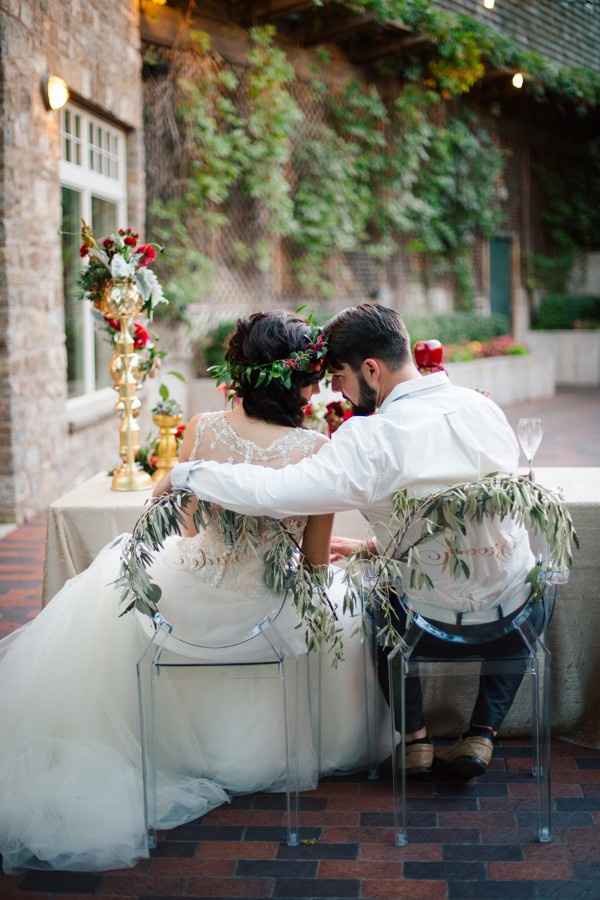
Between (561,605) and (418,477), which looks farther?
(561,605)

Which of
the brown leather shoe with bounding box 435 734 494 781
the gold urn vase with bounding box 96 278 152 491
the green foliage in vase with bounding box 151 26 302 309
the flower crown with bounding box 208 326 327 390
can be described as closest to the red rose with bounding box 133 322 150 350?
the gold urn vase with bounding box 96 278 152 491

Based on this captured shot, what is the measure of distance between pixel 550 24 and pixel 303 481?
1370cm

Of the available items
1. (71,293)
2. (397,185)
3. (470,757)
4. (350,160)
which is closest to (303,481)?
(470,757)

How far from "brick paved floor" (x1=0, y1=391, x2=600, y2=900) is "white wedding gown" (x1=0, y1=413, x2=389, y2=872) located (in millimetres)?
85

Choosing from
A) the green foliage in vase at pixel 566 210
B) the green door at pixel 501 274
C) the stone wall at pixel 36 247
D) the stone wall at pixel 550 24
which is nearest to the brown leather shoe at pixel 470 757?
the stone wall at pixel 36 247

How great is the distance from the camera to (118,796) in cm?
262

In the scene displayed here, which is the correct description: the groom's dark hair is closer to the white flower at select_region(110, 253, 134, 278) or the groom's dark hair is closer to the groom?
the groom

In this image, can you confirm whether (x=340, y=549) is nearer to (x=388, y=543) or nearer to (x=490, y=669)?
(x=388, y=543)

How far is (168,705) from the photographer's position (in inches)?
113

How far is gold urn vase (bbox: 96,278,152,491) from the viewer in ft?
12.6

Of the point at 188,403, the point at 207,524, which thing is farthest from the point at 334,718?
the point at 188,403

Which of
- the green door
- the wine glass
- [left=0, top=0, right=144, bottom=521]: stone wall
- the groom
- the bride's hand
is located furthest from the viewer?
the green door

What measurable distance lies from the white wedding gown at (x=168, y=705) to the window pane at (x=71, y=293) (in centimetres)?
488

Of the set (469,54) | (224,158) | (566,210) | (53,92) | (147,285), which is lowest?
(147,285)
